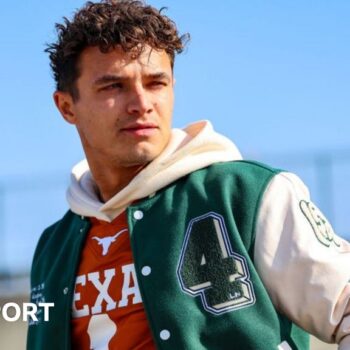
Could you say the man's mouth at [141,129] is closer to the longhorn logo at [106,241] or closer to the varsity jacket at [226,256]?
the varsity jacket at [226,256]

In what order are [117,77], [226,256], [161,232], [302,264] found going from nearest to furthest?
[302,264]
[226,256]
[161,232]
[117,77]

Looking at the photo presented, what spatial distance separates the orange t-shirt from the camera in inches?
155

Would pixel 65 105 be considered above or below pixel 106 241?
above

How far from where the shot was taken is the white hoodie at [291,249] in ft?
12.3

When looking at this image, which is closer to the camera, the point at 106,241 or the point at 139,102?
the point at 139,102

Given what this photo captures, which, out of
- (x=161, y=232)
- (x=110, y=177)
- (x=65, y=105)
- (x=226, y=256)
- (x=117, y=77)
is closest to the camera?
(x=226, y=256)

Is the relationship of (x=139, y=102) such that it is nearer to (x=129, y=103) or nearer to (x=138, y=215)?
(x=129, y=103)

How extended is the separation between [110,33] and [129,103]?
0.27m

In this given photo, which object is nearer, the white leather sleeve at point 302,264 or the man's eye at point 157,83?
the white leather sleeve at point 302,264

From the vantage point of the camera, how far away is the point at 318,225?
391 centimetres

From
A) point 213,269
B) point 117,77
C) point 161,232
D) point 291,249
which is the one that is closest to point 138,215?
point 161,232

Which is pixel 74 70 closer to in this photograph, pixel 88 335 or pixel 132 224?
pixel 132 224

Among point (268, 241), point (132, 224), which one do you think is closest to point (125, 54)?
point (132, 224)

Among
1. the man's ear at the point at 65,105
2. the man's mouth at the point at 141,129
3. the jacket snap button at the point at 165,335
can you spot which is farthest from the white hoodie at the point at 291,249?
the man's ear at the point at 65,105
